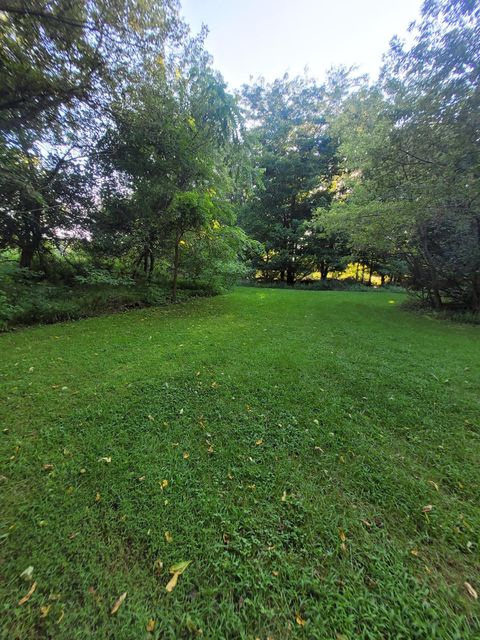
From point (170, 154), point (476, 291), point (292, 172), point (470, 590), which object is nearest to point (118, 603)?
point (470, 590)

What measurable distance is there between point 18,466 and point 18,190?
225 inches

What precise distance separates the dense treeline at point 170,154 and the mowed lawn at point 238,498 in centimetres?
356

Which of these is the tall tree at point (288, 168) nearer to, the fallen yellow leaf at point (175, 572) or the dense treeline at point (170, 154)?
the dense treeline at point (170, 154)

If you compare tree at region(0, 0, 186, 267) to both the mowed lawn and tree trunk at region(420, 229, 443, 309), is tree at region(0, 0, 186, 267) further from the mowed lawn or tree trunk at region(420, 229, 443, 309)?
tree trunk at region(420, 229, 443, 309)

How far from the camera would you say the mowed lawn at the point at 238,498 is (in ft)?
3.51

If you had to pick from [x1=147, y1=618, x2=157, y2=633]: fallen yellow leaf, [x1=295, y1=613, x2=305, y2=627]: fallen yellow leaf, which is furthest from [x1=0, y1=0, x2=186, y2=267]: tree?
[x1=295, y1=613, x2=305, y2=627]: fallen yellow leaf

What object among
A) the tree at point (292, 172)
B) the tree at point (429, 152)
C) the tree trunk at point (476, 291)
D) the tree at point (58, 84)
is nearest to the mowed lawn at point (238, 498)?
the tree at point (429, 152)

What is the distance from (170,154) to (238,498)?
724cm

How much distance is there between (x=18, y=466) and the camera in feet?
5.72

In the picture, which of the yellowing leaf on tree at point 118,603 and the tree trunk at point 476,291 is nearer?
the yellowing leaf on tree at point 118,603

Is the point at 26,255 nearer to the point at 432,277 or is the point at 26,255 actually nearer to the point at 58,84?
the point at 58,84

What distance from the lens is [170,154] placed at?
6160 millimetres

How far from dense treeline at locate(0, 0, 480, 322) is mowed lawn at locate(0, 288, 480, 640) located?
3.56 meters

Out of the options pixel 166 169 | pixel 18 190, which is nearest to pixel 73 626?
pixel 18 190
